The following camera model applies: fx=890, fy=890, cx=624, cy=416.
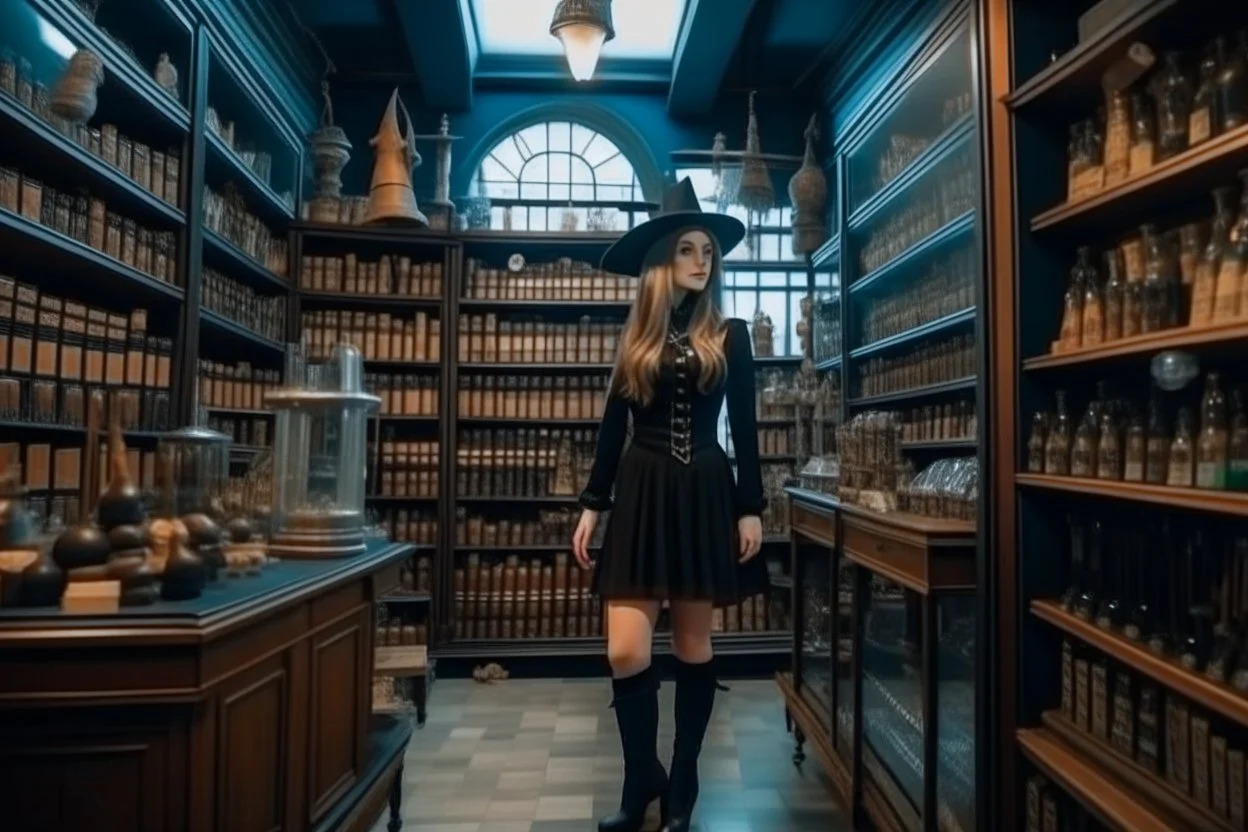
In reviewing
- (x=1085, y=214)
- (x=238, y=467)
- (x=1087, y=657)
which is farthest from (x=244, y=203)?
(x=1087, y=657)

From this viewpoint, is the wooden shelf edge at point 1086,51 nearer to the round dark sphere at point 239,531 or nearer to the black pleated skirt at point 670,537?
the black pleated skirt at point 670,537

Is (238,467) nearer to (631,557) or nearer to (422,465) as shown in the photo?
(422,465)

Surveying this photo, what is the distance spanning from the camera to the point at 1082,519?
2.01 meters

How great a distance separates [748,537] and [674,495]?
258 mm

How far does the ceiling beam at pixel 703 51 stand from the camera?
4109mm

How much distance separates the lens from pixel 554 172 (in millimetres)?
5371

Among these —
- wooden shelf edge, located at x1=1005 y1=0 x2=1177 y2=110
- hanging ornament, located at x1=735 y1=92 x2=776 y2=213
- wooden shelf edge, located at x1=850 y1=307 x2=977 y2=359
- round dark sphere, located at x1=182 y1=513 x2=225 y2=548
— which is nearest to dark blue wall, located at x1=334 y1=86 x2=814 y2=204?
hanging ornament, located at x1=735 y1=92 x2=776 y2=213

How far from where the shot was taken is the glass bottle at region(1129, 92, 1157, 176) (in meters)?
1.79

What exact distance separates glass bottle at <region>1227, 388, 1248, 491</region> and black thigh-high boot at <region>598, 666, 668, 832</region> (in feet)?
4.84

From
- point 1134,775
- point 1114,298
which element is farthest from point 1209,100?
point 1134,775

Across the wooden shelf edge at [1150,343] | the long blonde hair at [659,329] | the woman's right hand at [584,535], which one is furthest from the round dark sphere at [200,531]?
the wooden shelf edge at [1150,343]

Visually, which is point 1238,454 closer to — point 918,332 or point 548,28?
point 918,332

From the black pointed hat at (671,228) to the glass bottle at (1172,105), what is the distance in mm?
1104

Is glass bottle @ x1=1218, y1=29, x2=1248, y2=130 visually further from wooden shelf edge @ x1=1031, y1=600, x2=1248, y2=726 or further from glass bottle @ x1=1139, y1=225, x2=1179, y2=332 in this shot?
wooden shelf edge @ x1=1031, y1=600, x2=1248, y2=726
